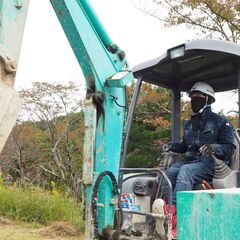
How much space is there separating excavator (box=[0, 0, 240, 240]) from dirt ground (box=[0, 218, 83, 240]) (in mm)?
3643

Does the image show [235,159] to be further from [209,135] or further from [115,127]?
[115,127]

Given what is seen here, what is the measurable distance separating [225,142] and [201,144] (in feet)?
0.81

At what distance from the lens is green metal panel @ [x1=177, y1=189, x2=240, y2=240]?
2.18 meters

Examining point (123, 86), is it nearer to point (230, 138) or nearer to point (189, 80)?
point (230, 138)

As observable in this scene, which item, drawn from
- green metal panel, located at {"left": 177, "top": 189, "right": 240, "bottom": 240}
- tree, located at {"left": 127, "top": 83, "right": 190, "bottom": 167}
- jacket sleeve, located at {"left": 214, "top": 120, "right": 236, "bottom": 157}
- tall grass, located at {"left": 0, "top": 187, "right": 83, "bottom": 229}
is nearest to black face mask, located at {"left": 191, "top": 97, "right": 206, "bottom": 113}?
jacket sleeve, located at {"left": 214, "top": 120, "right": 236, "bottom": 157}

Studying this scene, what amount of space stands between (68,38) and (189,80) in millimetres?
2275

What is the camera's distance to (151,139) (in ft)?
53.0

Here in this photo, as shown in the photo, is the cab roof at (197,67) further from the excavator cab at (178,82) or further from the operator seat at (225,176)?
the operator seat at (225,176)

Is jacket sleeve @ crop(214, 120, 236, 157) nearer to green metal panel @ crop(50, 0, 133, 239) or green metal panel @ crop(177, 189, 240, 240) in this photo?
green metal panel @ crop(50, 0, 133, 239)

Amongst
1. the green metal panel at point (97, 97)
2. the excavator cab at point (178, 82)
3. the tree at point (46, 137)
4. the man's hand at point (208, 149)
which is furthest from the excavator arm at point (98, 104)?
the tree at point (46, 137)

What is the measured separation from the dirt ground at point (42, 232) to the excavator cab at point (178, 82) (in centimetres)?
339

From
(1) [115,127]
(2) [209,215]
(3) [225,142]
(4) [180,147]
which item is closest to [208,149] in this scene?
(3) [225,142]

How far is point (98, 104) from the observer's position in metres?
3.77

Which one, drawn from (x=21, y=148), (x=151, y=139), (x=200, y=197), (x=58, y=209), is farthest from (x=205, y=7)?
(x=200, y=197)
